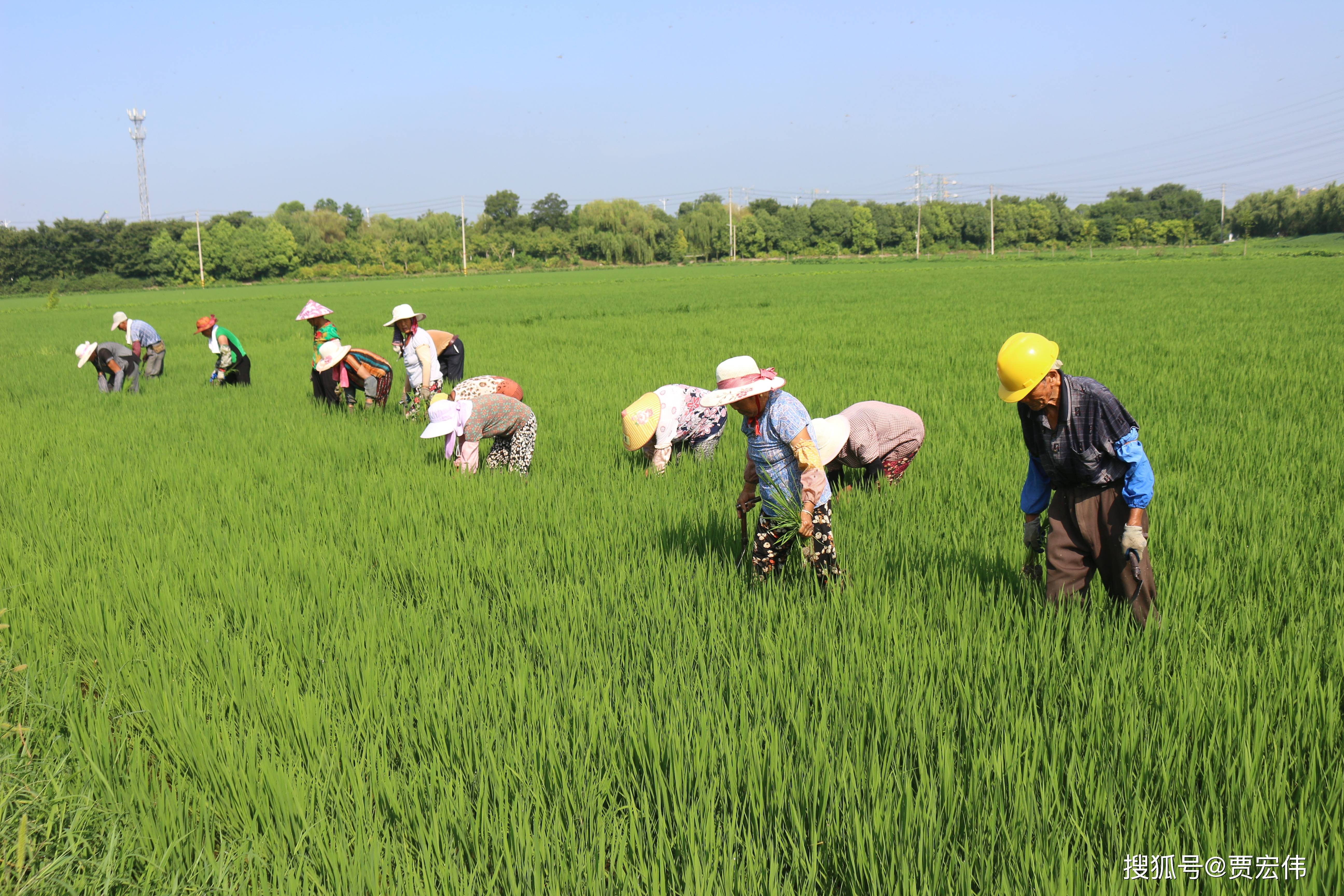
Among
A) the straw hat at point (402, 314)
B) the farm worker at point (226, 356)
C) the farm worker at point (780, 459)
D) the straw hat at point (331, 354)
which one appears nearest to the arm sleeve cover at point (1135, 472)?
the farm worker at point (780, 459)

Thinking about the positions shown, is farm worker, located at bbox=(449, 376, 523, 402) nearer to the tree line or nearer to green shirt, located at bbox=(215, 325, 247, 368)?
green shirt, located at bbox=(215, 325, 247, 368)

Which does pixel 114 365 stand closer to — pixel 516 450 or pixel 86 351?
pixel 86 351

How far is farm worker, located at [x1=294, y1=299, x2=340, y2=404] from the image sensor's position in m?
7.48

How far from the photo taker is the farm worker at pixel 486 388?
5.41 meters

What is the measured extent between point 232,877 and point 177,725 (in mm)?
767

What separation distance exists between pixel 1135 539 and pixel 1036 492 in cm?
38

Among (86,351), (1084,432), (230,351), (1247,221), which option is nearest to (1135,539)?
(1084,432)

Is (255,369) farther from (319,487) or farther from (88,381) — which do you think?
(319,487)

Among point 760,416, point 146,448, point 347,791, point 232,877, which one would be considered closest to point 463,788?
point 347,791

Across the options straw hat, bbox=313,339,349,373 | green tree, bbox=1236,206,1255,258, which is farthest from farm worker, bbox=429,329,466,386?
green tree, bbox=1236,206,1255,258

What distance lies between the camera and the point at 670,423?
4949 mm

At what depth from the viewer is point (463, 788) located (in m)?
1.99

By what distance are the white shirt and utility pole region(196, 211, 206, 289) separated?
48.5 meters

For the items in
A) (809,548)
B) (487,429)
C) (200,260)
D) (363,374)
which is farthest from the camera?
(200,260)
